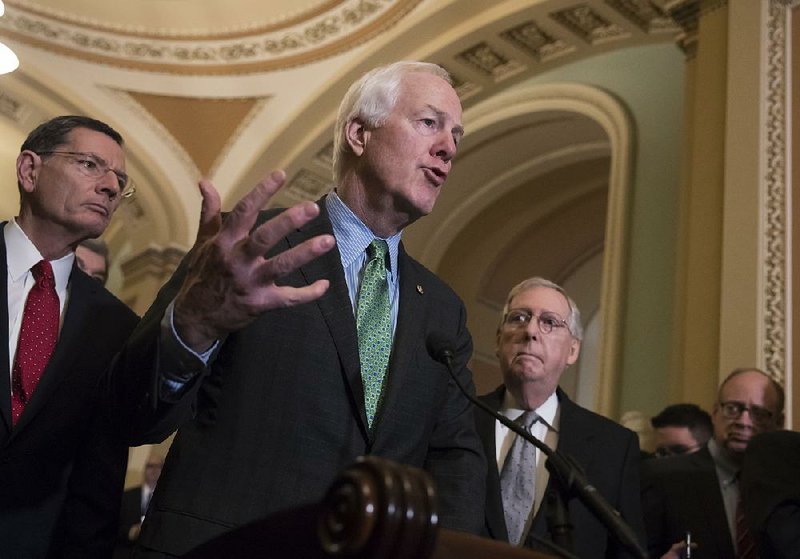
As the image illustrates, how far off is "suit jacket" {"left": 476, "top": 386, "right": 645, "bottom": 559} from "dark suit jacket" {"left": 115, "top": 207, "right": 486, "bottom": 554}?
0.76 metres

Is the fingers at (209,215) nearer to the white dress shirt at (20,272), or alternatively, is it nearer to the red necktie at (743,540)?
the white dress shirt at (20,272)

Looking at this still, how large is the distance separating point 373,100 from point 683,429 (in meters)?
2.77

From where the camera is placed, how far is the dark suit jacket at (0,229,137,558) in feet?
7.08

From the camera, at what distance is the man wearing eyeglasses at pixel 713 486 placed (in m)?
3.37

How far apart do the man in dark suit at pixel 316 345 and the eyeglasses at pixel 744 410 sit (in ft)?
6.06

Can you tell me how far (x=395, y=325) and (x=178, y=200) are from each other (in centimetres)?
912

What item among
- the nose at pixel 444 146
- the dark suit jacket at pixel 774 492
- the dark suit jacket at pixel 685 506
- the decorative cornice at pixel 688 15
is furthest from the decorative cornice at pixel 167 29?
the nose at pixel 444 146

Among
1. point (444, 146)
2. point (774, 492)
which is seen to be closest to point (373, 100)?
point (444, 146)

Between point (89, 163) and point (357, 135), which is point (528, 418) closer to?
point (357, 135)

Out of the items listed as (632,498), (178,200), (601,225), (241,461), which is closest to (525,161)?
(601,225)

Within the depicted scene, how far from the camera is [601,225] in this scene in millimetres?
10359

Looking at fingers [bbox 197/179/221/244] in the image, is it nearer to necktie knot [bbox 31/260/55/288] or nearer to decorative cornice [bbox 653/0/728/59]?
necktie knot [bbox 31/260/55/288]

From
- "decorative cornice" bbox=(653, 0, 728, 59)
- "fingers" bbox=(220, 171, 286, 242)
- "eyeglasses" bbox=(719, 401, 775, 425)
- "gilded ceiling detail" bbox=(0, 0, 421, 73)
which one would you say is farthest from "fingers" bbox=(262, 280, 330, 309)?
"gilded ceiling detail" bbox=(0, 0, 421, 73)

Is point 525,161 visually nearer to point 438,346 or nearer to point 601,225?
point 601,225
